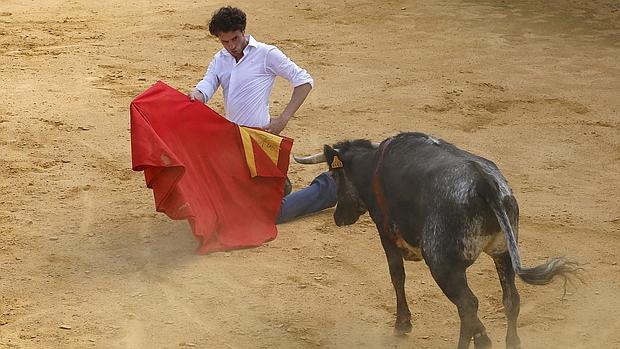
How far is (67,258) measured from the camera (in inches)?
264

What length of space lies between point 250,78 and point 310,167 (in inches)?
59.3

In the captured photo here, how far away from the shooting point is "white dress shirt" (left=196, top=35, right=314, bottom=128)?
7.01 m

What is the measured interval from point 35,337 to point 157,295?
0.80m

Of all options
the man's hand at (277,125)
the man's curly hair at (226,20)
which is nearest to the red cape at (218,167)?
the man's hand at (277,125)

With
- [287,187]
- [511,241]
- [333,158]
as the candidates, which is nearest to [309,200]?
[287,187]

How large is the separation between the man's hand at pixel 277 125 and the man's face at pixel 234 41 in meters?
0.49

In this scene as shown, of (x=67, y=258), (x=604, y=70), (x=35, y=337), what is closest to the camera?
(x=35, y=337)

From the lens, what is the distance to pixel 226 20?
664cm

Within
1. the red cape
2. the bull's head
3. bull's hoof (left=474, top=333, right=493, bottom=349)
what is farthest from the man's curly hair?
bull's hoof (left=474, top=333, right=493, bottom=349)

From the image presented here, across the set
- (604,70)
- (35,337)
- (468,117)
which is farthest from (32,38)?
(35,337)

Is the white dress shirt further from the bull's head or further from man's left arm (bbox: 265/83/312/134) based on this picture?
the bull's head

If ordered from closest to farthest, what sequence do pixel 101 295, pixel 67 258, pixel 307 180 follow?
1. pixel 101 295
2. pixel 67 258
3. pixel 307 180

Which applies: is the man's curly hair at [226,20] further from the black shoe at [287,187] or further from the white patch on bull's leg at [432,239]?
the white patch on bull's leg at [432,239]

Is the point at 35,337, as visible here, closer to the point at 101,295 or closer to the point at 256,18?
the point at 101,295
